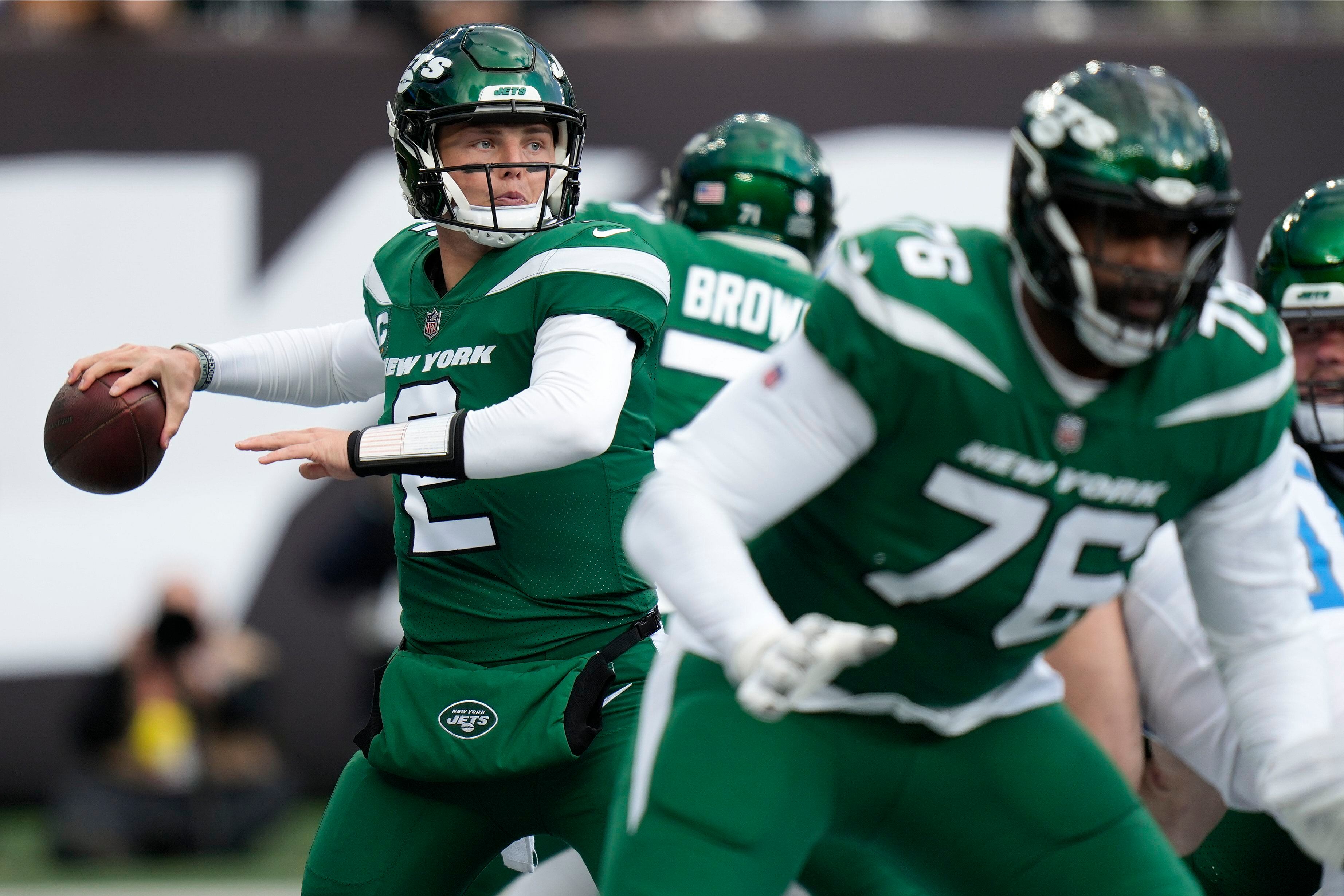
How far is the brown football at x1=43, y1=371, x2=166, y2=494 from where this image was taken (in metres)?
2.90

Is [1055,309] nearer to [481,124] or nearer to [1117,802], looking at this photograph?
[1117,802]

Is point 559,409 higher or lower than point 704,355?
higher

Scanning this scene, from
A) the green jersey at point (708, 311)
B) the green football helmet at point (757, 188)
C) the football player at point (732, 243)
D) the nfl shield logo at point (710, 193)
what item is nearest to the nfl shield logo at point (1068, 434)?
the football player at point (732, 243)

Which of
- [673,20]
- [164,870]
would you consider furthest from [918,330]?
[673,20]

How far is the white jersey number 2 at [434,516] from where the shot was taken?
279cm

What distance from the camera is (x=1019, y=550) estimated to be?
7.04 ft

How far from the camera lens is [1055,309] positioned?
2.11 m

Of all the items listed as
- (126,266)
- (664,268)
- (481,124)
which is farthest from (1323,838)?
(126,266)

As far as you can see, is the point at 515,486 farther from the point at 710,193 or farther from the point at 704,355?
the point at 710,193

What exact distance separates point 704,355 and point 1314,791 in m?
1.86

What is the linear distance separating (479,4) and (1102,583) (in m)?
5.67

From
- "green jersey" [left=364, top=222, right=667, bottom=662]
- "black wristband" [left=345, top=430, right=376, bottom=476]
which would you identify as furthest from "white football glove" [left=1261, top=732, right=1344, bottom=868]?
"black wristband" [left=345, top=430, right=376, bottom=476]

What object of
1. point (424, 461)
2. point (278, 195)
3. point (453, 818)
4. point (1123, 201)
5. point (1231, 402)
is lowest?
point (278, 195)

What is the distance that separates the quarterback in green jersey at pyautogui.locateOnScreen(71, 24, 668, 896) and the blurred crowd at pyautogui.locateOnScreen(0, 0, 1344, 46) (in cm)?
433
